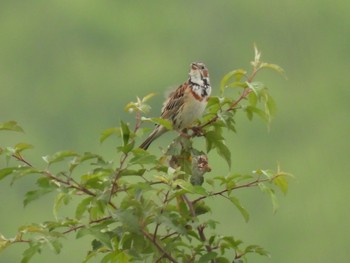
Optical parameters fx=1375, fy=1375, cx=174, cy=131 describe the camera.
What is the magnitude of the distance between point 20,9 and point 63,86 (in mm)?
7807

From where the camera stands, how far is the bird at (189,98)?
7.46 metres

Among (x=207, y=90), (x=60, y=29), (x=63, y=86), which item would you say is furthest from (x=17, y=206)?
(x=207, y=90)

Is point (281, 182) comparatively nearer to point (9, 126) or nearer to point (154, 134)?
point (9, 126)

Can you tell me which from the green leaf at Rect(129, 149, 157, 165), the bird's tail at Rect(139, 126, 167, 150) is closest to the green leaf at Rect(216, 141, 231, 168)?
the green leaf at Rect(129, 149, 157, 165)

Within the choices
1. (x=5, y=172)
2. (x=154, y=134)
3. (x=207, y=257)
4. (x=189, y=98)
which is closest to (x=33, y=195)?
(x=5, y=172)

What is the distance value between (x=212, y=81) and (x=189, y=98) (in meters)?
46.5

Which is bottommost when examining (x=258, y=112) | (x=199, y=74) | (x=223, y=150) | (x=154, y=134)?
(x=223, y=150)

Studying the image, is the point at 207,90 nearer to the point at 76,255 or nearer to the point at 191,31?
the point at 76,255

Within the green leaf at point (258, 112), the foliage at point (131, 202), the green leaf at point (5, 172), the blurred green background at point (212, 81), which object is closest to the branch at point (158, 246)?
the foliage at point (131, 202)

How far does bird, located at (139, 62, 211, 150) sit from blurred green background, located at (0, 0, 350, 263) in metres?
38.2

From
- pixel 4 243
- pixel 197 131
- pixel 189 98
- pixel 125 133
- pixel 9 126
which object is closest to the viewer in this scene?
pixel 125 133

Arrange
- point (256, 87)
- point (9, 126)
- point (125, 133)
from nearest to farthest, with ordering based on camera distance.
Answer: point (125, 133) → point (9, 126) → point (256, 87)

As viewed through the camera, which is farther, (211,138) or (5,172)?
(211,138)

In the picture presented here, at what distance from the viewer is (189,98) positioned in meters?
7.80
